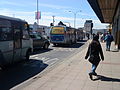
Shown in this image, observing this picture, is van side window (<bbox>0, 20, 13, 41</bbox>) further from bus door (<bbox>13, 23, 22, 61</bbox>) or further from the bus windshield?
the bus windshield

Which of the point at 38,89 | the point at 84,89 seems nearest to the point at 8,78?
the point at 38,89

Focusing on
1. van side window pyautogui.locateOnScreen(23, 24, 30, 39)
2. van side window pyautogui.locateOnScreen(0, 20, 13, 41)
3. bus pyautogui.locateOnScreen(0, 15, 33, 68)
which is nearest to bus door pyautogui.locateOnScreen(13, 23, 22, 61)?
bus pyautogui.locateOnScreen(0, 15, 33, 68)

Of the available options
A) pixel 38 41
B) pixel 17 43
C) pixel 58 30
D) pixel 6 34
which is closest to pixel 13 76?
pixel 6 34

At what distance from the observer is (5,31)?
10336 mm

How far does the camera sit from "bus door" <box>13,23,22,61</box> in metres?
11.3

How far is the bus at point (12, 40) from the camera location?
32.9ft

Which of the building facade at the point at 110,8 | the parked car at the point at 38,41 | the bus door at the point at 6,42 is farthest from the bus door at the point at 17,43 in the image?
the building facade at the point at 110,8

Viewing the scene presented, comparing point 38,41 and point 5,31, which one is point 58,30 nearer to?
point 38,41

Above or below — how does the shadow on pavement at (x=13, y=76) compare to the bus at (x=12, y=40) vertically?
below

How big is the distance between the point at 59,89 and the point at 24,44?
615 centimetres

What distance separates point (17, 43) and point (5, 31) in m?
Answer: 1.39

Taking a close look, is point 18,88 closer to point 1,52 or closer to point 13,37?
point 1,52

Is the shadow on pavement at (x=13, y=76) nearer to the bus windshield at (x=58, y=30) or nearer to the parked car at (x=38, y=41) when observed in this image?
the parked car at (x=38, y=41)

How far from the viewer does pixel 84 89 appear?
23.0ft
